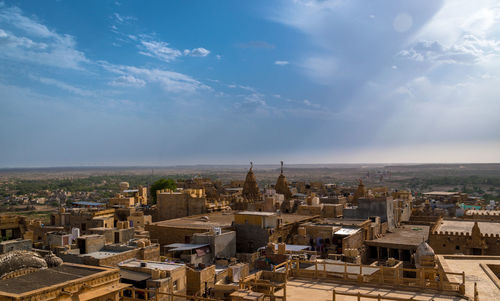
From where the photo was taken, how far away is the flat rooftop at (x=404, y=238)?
31.1 metres

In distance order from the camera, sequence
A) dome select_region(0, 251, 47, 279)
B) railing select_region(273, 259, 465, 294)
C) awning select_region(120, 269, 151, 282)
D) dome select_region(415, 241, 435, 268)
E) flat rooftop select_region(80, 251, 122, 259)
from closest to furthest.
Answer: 1. railing select_region(273, 259, 465, 294)
2. dome select_region(0, 251, 47, 279)
3. awning select_region(120, 269, 151, 282)
4. dome select_region(415, 241, 435, 268)
5. flat rooftop select_region(80, 251, 122, 259)

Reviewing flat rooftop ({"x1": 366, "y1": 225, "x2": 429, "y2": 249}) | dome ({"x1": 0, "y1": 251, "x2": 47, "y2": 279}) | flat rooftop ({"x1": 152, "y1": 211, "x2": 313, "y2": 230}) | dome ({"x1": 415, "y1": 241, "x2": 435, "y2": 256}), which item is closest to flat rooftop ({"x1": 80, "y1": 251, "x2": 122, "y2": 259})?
dome ({"x1": 0, "y1": 251, "x2": 47, "y2": 279})

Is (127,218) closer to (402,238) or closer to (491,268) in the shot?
(402,238)

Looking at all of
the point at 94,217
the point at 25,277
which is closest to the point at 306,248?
the point at 25,277

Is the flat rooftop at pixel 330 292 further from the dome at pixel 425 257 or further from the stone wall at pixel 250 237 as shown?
the stone wall at pixel 250 237

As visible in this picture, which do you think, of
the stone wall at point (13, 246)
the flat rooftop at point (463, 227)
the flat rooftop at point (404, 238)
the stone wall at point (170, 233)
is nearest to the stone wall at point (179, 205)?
the stone wall at point (170, 233)

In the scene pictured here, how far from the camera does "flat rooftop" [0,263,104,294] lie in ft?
35.9

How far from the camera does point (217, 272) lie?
21.1 meters

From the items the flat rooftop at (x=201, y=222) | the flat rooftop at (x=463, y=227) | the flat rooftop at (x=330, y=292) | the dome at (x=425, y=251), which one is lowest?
the flat rooftop at (x=463, y=227)

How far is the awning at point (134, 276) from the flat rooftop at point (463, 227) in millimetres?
23325

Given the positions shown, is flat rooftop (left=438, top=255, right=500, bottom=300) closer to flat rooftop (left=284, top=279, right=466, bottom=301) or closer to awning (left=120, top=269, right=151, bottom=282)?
flat rooftop (left=284, top=279, right=466, bottom=301)

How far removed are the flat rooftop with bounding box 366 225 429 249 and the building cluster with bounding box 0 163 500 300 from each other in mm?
85

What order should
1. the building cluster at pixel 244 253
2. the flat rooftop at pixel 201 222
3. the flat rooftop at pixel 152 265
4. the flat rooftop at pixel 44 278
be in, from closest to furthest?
the flat rooftop at pixel 44 278 → the building cluster at pixel 244 253 → the flat rooftop at pixel 152 265 → the flat rooftop at pixel 201 222

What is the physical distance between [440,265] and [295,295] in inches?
309
